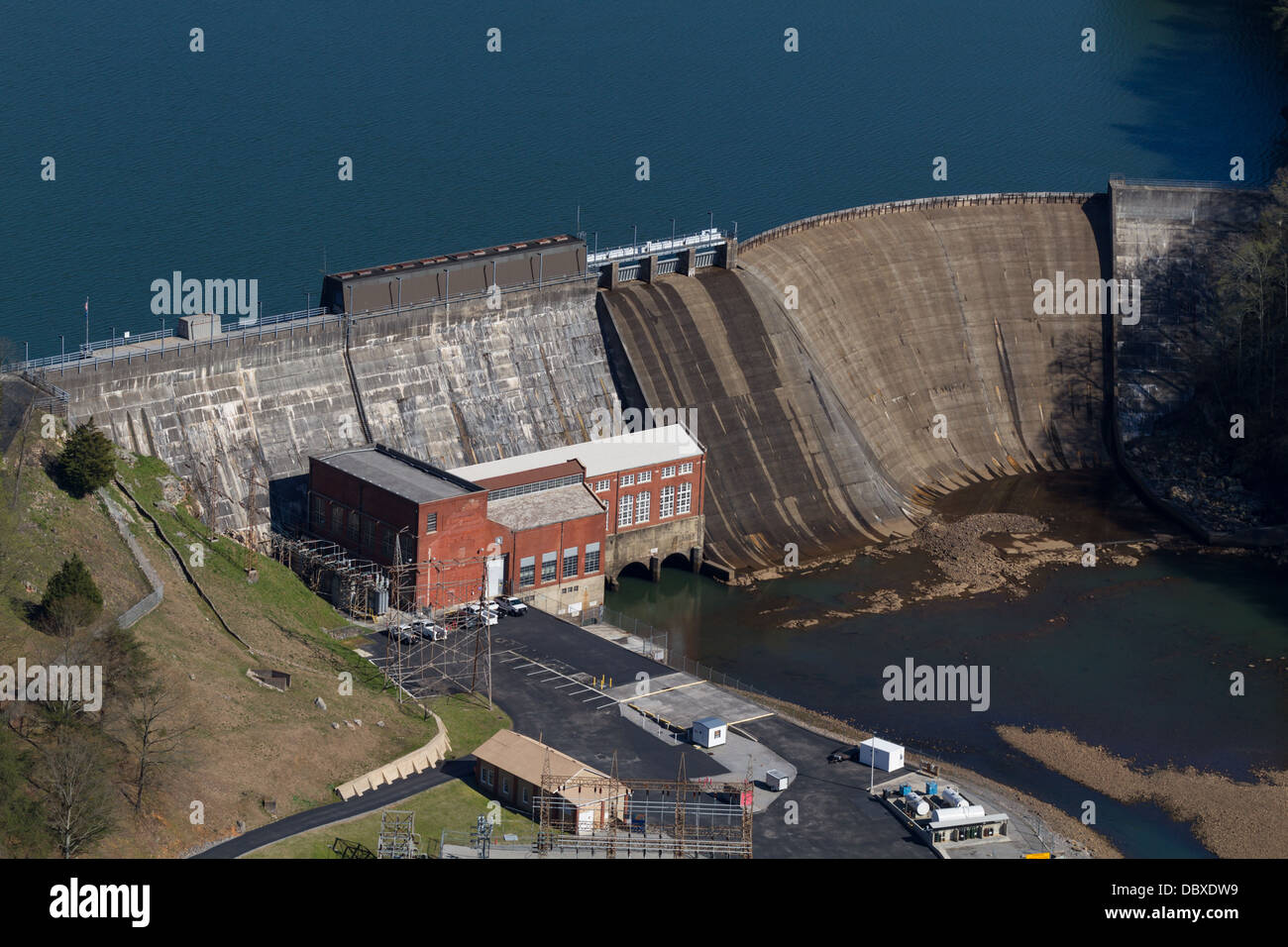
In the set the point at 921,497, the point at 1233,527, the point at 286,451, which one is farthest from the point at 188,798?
the point at 1233,527

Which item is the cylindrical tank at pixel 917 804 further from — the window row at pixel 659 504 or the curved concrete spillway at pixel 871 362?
the curved concrete spillway at pixel 871 362

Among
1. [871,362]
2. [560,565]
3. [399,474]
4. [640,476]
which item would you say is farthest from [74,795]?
[871,362]

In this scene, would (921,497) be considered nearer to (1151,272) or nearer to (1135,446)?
(1135,446)

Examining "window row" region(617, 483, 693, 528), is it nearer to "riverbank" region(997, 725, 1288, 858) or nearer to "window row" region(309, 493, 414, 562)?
"window row" region(309, 493, 414, 562)

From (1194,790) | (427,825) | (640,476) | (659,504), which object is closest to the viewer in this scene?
(427,825)

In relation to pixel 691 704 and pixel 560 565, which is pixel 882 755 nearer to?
pixel 691 704

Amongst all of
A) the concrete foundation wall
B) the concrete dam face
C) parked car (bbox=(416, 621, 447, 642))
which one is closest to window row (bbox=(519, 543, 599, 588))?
the concrete foundation wall
